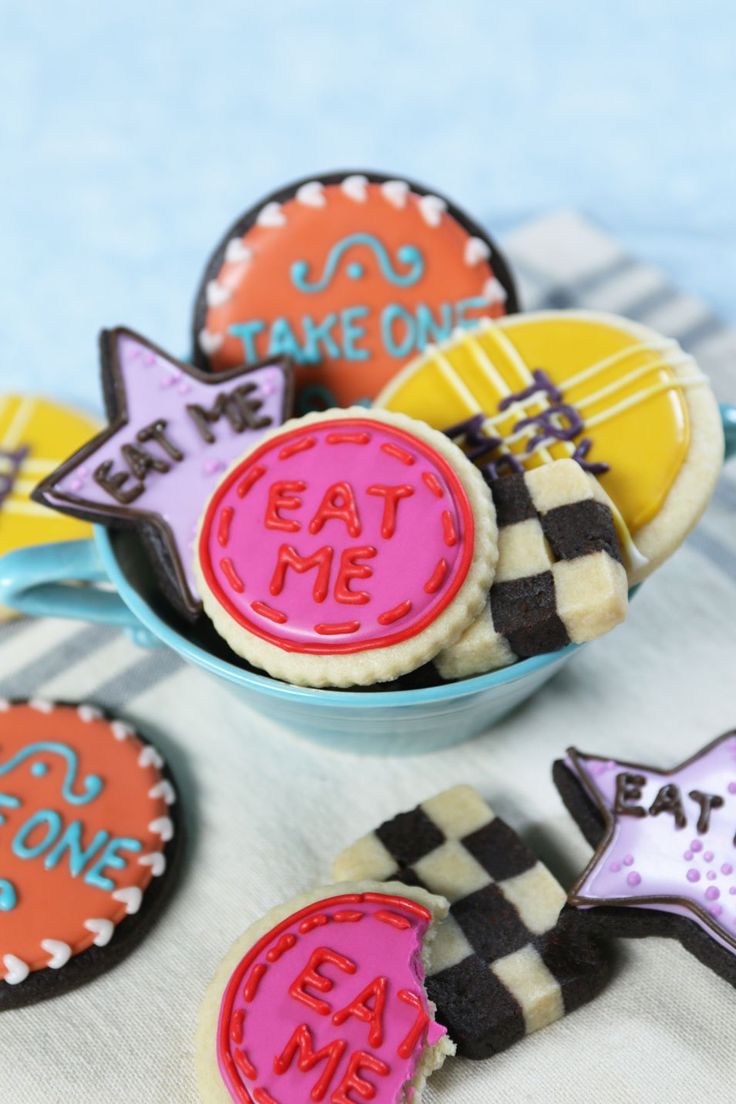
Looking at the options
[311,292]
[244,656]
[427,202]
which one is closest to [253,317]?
[311,292]

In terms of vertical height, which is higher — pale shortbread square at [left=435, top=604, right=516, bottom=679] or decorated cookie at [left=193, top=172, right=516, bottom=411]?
decorated cookie at [left=193, top=172, right=516, bottom=411]

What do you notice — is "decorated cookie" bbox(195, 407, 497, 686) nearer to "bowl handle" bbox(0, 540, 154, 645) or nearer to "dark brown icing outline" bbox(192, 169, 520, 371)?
"bowl handle" bbox(0, 540, 154, 645)

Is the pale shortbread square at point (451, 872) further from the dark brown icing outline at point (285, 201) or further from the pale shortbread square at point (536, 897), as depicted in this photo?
the dark brown icing outline at point (285, 201)

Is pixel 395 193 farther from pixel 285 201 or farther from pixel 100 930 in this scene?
pixel 100 930

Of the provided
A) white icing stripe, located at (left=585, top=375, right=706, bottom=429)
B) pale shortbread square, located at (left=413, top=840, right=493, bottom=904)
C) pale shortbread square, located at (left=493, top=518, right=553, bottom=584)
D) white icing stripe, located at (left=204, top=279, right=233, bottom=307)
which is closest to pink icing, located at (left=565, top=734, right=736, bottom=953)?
pale shortbread square, located at (left=413, top=840, right=493, bottom=904)

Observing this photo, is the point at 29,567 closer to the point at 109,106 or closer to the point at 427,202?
the point at 427,202

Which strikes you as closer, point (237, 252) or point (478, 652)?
point (478, 652)

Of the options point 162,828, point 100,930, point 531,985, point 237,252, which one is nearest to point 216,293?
point 237,252
